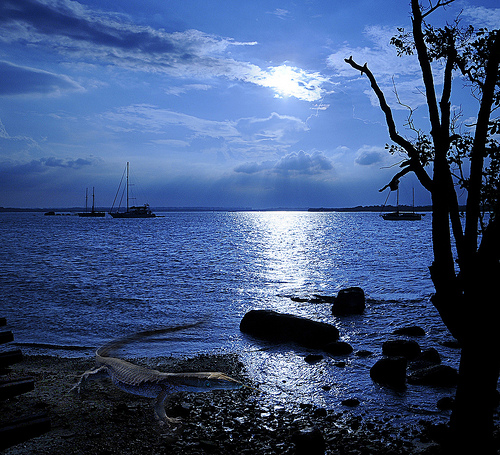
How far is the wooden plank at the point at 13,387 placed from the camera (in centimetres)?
483

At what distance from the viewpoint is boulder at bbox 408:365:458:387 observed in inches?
347

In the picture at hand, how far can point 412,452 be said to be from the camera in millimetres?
5859

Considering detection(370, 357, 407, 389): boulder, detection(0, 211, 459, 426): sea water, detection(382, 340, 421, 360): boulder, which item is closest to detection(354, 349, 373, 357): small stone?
detection(0, 211, 459, 426): sea water

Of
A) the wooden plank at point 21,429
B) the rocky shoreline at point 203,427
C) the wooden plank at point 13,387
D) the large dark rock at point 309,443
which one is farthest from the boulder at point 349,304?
the wooden plank at point 21,429

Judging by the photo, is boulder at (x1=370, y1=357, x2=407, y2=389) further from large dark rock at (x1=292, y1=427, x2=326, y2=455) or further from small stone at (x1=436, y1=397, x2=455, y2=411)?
large dark rock at (x1=292, y1=427, x2=326, y2=455)

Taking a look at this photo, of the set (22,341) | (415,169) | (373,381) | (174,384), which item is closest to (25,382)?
(174,384)

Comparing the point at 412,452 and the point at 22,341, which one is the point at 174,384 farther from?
the point at 22,341

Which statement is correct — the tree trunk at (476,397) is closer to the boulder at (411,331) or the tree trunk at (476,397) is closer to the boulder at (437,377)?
the boulder at (437,377)

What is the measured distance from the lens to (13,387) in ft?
16.3

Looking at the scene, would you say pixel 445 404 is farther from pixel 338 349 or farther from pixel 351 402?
pixel 338 349

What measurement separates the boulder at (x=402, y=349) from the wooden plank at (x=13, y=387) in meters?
9.29

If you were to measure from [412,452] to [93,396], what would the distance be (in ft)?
19.3

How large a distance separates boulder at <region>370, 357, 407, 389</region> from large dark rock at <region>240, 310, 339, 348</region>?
→ 2.90m

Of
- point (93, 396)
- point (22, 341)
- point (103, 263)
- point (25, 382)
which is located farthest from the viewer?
point (103, 263)
